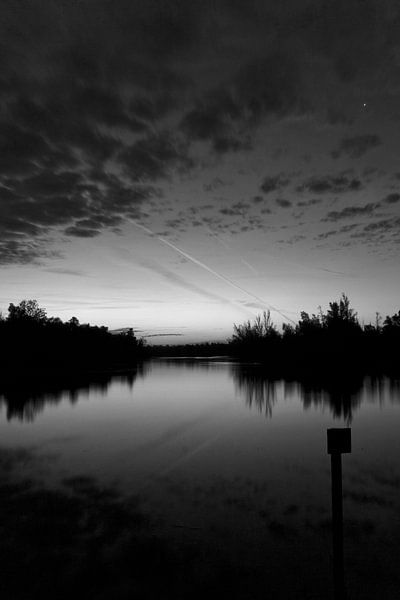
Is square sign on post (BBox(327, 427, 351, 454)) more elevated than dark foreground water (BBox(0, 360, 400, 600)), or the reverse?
square sign on post (BBox(327, 427, 351, 454))

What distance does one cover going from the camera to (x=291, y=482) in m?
9.33

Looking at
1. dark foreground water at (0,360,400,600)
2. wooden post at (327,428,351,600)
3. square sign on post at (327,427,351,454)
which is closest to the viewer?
wooden post at (327,428,351,600)

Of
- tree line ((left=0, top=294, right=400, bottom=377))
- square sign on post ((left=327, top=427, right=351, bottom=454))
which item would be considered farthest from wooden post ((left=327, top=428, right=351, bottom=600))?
tree line ((left=0, top=294, right=400, bottom=377))

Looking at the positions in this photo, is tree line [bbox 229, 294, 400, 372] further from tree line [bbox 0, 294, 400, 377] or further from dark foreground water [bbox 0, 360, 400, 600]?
dark foreground water [bbox 0, 360, 400, 600]

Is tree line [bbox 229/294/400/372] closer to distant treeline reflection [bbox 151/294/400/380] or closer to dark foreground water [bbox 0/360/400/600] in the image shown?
distant treeline reflection [bbox 151/294/400/380]

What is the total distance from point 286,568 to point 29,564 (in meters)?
3.38

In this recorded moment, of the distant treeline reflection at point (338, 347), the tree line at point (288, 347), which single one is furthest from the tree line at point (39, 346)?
the distant treeline reflection at point (338, 347)

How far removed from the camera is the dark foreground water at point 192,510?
5.26 m

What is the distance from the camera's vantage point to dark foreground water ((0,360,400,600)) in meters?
5.26

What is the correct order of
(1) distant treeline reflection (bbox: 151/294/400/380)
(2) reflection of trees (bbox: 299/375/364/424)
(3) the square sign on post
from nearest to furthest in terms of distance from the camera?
(3) the square sign on post
(2) reflection of trees (bbox: 299/375/364/424)
(1) distant treeline reflection (bbox: 151/294/400/380)

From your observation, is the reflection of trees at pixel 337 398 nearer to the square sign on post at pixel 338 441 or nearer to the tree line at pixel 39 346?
the square sign on post at pixel 338 441

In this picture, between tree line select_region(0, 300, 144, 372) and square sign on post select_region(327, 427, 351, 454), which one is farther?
tree line select_region(0, 300, 144, 372)

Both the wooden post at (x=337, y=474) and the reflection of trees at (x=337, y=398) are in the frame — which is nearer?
the wooden post at (x=337, y=474)

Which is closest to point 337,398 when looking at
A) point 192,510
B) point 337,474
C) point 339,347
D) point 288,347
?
point 192,510
